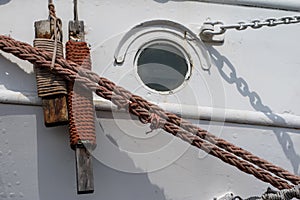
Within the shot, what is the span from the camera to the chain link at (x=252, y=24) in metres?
2.43

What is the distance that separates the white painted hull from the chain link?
2.7 inches

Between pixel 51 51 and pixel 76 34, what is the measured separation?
5.3 inches

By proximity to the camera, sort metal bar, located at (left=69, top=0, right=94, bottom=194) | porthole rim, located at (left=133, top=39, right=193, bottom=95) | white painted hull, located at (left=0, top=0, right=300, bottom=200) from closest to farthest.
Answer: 1. metal bar, located at (left=69, top=0, right=94, bottom=194)
2. white painted hull, located at (left=0, top=0, right=300, bottom=200)
3. porthole rim, located at (left=133, top=39, right=193, bottom=95)

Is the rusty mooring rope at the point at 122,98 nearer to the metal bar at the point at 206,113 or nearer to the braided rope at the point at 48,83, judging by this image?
the braided rope at the point at 48,83

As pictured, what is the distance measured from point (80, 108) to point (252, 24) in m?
0.73

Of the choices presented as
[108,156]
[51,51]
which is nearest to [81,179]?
[108,156]

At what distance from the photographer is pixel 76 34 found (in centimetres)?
228

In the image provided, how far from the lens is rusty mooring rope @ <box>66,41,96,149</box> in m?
2.12

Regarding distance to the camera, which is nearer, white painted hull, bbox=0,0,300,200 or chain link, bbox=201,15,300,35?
white painted hull, bbox=0,0,300,200

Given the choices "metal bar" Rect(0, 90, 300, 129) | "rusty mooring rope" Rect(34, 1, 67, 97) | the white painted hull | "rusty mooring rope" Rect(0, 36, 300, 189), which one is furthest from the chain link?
"rusty mooring rope" Rect(34, 1, 67, 97)

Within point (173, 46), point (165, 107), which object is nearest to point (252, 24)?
point (173, 46)

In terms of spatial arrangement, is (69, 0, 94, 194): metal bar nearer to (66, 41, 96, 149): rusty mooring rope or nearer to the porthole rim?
(66, 41, 96, 149): rusty mooring rope

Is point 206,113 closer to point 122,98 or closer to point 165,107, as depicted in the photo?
point 165,107

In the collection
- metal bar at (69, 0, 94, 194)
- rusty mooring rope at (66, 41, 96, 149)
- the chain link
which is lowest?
metal bar at (69, 0, 94, 194)
